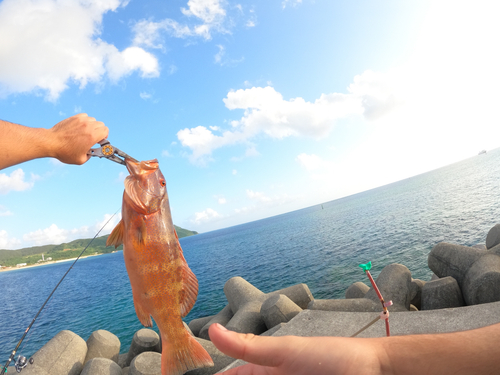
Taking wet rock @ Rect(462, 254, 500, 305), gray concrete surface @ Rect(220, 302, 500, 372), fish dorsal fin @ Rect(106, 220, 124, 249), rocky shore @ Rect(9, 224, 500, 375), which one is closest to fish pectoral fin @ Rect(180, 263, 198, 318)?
fish dorsal fin @ Rect(106, 220, 124, 249)

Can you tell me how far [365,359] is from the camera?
64.6 inches

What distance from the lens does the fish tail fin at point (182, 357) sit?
2.28 m

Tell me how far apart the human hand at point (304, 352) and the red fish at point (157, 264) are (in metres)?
0.69

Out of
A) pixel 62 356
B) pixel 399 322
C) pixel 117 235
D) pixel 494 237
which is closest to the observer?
pixel 117 235

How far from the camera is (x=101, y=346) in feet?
28.2

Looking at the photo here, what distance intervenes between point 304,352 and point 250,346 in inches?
13.3

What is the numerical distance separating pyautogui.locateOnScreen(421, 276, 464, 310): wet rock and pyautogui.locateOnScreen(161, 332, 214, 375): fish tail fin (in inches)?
314

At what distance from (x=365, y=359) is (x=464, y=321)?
5.40 m

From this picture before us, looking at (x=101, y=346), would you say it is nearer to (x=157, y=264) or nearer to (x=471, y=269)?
(x=157, y=264)

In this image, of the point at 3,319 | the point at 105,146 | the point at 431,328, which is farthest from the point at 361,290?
the point at 3,319

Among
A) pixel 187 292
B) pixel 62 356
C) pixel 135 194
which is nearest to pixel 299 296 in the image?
pixel 62 356

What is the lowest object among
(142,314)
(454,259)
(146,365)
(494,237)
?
(494,237)

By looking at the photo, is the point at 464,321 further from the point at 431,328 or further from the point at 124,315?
the point at 124,315

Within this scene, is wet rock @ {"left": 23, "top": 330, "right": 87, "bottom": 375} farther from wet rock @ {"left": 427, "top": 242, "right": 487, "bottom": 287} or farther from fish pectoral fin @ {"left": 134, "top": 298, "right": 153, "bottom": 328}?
wet rock @ {"left": 427, "top": 242, "right": 487, "bottom": 287}
